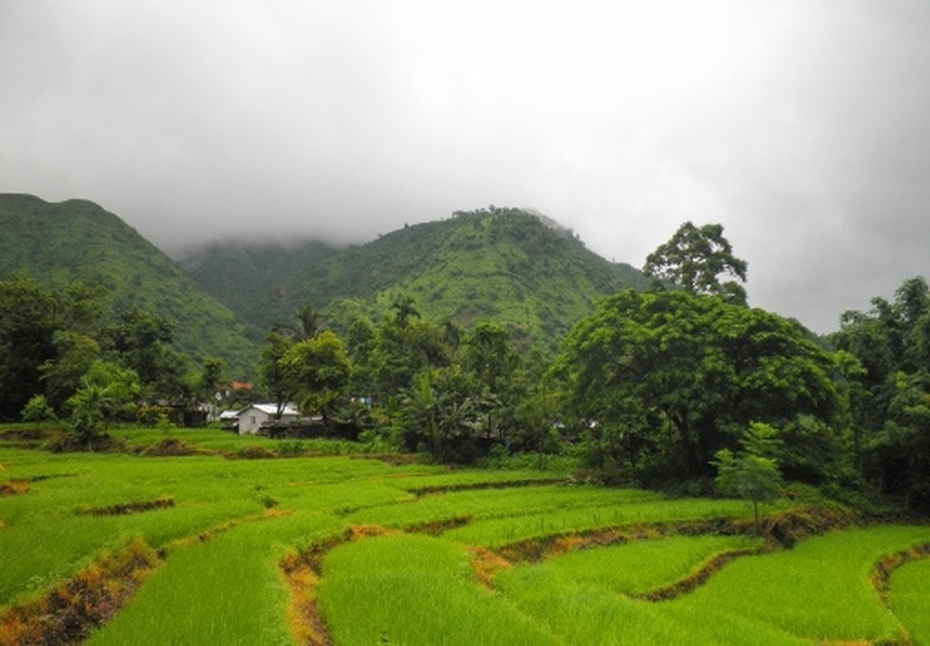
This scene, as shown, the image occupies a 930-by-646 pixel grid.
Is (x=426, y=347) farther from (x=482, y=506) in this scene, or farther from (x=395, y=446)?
(x=482, y=506)

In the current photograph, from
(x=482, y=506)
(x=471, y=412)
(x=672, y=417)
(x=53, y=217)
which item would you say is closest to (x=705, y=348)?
(x=672, y=417)

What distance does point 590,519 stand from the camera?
21.2 meters

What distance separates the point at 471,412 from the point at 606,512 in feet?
56.4

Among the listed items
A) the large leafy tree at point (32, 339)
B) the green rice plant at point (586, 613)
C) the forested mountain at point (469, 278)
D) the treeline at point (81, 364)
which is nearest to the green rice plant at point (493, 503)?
the green rice plant at point (586, 613)

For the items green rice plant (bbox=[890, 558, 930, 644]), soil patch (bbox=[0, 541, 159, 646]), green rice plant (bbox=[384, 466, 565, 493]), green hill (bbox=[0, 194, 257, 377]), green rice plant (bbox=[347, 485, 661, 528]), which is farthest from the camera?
green hill (bbox=[0, 194, 257, 377])

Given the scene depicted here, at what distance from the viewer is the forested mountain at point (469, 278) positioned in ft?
305

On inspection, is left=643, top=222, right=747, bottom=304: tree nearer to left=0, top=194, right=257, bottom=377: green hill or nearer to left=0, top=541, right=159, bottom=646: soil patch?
left=0, top=541, right=159, bottom=646: soil patch

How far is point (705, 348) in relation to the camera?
90.3 feet

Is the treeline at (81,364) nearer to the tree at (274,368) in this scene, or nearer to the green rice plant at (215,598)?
the tree at (274,368)

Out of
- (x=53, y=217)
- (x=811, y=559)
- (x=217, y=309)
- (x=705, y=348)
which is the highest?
(x=53, y=217)

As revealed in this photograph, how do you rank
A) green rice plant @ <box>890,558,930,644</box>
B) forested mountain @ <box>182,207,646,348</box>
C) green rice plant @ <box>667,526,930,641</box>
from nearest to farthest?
green rice plant @ <box>667,526,930,641</box>, green rice plant @ <box>890,558,930,644</box>, forested mountain @ <box>182,207,646,348</box>

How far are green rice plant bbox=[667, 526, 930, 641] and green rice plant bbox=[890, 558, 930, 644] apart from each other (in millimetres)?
483

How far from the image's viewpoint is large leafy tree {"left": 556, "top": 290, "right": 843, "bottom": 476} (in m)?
26.8

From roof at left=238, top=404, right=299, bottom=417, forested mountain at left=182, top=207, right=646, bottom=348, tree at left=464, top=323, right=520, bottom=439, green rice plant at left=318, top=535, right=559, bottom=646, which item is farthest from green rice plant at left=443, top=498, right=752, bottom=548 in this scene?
forested mountain at left=182, top=207, right=646, bottom=348
